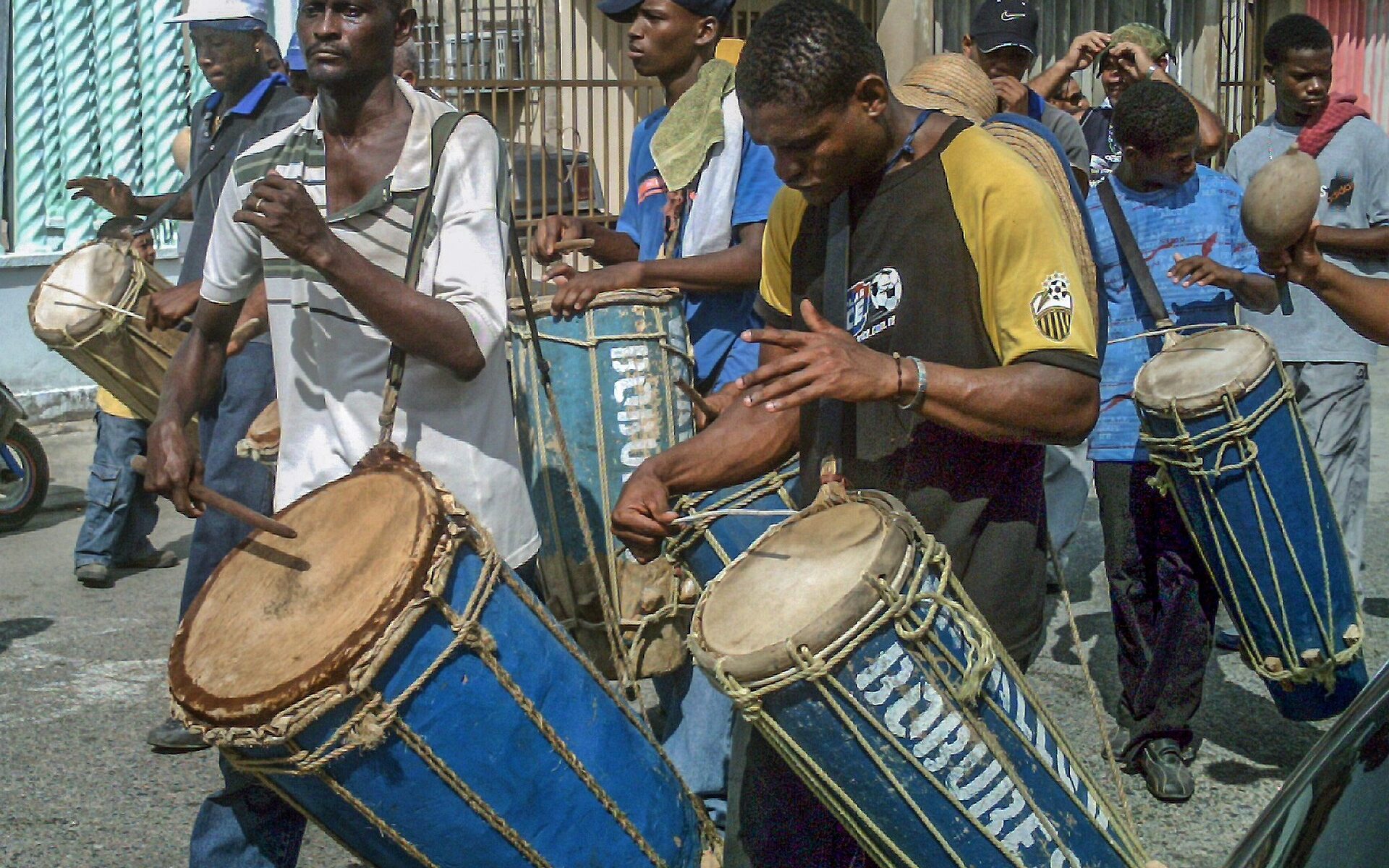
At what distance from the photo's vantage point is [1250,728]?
4.96m

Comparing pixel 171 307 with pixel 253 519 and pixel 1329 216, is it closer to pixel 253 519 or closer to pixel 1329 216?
pixel 253 519

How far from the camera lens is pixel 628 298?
399 centimetres

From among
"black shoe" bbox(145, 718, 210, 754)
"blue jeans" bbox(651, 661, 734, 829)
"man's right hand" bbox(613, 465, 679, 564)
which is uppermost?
"man's right hand" bbox(613, 465, 679, 564)

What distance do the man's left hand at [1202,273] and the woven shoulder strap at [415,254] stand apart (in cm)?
245

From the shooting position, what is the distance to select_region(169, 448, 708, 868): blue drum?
2.50 meters

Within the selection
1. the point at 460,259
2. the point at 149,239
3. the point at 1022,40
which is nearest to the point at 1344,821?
the point at 460,259

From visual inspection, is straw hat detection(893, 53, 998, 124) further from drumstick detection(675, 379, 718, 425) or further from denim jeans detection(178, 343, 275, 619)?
denim jeans detection(178, 343, 275, 619)

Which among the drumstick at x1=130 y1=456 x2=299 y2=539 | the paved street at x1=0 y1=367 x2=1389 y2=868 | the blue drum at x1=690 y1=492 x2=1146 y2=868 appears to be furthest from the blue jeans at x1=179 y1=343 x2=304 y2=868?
the blue drum at x1=690 y1=492 x2=1146 y2=868

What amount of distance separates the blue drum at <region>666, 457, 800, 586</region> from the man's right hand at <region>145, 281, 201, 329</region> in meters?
1.56

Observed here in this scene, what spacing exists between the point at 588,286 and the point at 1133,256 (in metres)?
1.72

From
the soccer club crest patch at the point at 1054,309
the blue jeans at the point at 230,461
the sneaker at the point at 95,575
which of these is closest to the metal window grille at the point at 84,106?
the sneaker at the point at 95,575

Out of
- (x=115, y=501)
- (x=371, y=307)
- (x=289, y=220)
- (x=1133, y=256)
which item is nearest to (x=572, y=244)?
(x=371, y=307)

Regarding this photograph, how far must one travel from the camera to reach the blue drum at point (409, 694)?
8.19 ft

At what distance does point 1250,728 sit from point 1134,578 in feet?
2.03
